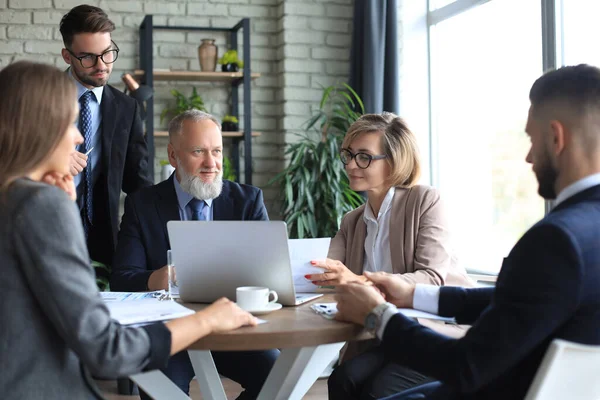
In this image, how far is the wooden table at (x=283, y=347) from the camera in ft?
4.96

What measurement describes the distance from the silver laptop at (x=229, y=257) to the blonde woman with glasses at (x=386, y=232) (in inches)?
12.0

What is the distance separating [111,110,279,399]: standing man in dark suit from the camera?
2318mm

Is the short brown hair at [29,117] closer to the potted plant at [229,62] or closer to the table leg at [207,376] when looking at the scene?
the table leg at [207,376]

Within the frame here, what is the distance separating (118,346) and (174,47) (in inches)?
152

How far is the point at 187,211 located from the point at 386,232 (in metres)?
0.72

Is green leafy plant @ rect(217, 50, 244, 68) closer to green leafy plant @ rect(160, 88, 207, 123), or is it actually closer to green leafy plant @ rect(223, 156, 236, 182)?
green leafy plant @ rect(160, 88, 207, 123)

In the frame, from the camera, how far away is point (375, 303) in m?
1.58

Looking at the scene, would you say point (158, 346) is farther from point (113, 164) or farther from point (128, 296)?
point (113, 164)

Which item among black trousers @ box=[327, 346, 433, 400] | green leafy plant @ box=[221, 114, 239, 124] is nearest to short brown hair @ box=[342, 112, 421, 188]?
black trousers @ box=[327, 346, 433, 400]

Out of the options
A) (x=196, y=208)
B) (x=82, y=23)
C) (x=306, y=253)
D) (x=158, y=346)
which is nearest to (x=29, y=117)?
(x=158, y=346)

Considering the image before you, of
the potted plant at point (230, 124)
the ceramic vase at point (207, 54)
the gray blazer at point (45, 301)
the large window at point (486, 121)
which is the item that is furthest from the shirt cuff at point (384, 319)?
the ceramic vase at point (207, 54)

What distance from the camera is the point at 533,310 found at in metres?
1.24

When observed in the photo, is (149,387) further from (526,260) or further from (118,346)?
(526,260)

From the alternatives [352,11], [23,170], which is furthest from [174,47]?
[23,170]
